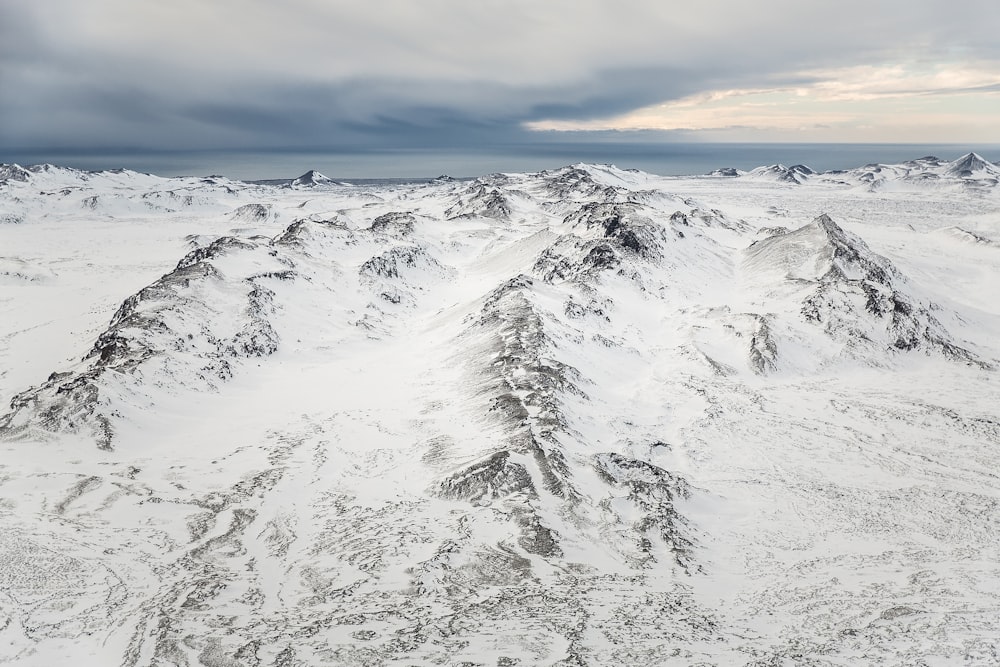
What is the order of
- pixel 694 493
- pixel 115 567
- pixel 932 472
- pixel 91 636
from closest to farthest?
pixel 91 636 < pixel 115 567 < pixel 694 493 < pixel 932 472

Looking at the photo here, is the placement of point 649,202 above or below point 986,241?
above

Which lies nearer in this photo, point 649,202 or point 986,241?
point 986,241

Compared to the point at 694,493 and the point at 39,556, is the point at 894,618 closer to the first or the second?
the point at 694,493

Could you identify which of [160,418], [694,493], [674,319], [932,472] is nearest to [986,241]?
[674,319]

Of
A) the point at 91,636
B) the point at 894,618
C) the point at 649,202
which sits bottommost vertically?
the point at 894,618

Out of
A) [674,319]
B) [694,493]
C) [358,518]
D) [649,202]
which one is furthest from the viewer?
[649,202]

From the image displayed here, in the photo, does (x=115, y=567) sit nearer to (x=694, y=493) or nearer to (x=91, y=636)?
(x=91, y=636)

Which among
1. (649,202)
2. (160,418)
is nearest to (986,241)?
(649,202)
